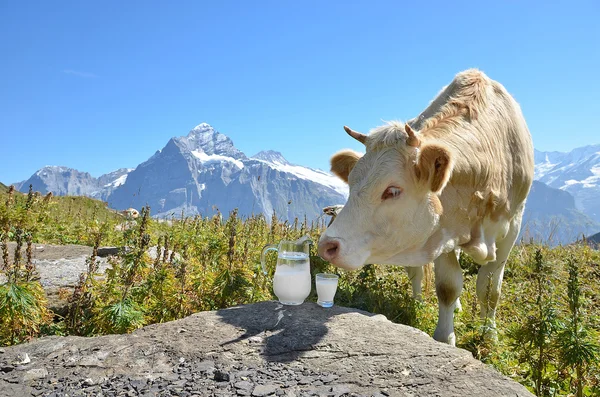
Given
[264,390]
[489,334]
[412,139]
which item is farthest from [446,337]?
[264,390]

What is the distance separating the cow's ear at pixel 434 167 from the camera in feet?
11.6

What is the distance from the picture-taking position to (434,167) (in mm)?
3633

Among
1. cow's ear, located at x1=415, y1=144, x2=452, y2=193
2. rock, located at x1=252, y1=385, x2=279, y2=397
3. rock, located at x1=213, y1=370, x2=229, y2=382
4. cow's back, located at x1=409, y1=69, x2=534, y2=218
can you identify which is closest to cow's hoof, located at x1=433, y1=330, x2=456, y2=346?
cow's back, located at x1=409, y1=69, x2=534, y2=218

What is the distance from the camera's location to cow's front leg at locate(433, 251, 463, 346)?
4082 millimetres

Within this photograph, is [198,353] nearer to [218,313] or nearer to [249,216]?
[218,313]

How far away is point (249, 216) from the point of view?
9000mm

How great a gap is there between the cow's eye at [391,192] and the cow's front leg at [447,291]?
3.49 feet

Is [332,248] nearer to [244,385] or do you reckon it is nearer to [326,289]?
[326,289]

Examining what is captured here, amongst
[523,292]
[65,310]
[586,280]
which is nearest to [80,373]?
[65,310]

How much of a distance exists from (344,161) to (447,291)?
1.62 meters

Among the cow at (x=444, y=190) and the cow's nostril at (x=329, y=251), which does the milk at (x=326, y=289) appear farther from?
the cow's nostril at (x=329, y=251)

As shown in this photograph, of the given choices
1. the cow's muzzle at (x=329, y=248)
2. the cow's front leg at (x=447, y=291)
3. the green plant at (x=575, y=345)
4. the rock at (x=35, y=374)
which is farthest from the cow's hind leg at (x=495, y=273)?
the rock at (x=35, y=374)

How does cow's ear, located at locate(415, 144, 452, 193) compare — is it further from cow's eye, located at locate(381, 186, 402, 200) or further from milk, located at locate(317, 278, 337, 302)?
milk, located at locate(317, 278, 337, 302)

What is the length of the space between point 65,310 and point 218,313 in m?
1.54
